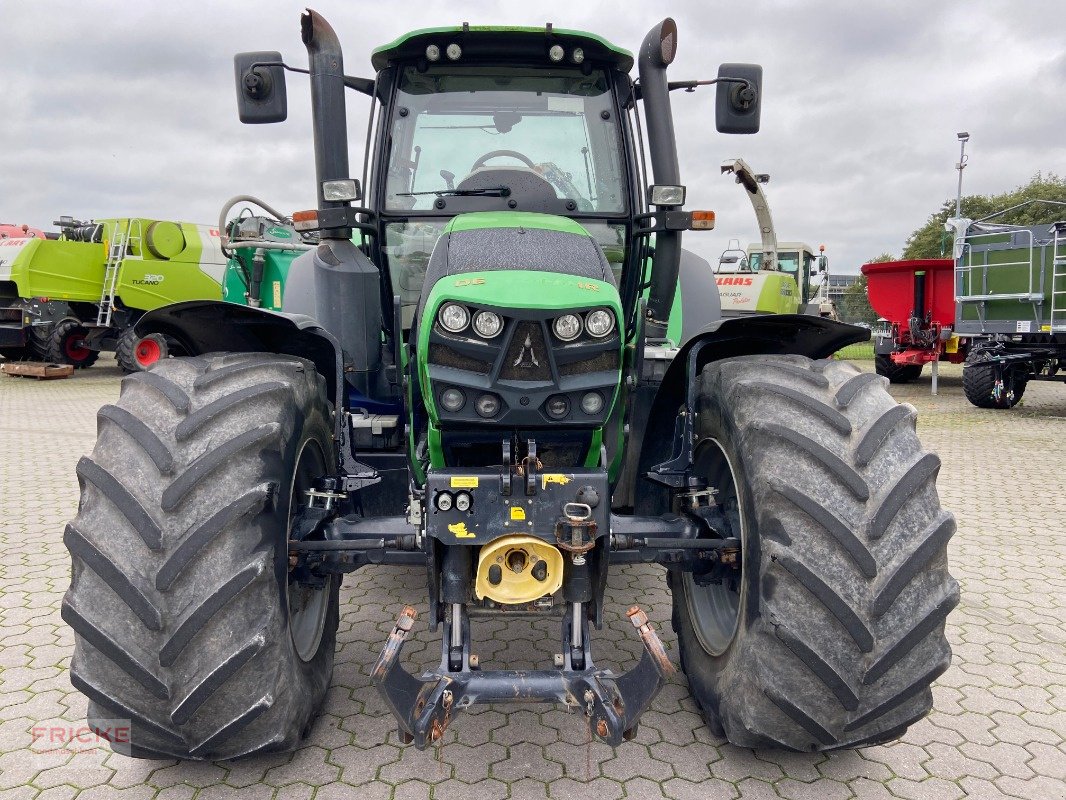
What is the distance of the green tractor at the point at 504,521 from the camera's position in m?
2.31

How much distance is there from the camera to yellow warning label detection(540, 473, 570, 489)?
8.07ft

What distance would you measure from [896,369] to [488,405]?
51.9ft

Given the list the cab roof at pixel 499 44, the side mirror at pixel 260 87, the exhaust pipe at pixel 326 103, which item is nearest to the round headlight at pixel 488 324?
the exhaust pipe at pixel 326 103

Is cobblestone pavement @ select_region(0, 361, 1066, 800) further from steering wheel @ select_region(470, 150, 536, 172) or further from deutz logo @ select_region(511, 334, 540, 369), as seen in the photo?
steering wheel @ select_region(470, 150, 536, 172)

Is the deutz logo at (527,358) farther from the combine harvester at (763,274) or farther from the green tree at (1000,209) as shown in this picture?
the green tree at (1000,209)

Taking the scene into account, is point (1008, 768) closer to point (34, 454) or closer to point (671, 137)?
point (671, 137)

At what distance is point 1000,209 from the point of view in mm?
41062

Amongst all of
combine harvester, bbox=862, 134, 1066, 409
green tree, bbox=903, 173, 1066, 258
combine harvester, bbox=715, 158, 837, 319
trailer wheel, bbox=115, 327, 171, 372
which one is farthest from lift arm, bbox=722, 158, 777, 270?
green tree, bbox=903, 173, 1066, 258

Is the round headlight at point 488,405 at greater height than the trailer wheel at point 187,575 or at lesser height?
greater

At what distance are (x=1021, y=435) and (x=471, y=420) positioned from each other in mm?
9912

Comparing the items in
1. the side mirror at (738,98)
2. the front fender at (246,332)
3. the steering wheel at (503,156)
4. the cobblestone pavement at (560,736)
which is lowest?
the cobblestone pavement at (560,736)

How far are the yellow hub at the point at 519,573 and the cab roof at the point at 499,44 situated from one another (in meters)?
2.27

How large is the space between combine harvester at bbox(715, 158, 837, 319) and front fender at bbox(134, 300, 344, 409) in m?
11.7

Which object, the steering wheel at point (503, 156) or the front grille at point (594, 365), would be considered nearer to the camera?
the front grille at point (594, 365)
